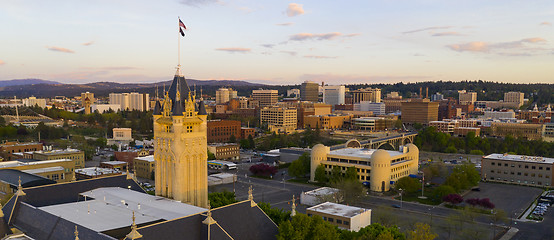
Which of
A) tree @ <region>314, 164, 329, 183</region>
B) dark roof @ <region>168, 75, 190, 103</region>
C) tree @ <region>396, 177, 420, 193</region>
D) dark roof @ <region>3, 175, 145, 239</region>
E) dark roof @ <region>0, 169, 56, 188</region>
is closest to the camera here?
dark roof @ <region>3, 175, 145, 239</region>

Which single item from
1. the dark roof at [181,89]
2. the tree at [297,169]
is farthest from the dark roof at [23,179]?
the tree at [297,169]

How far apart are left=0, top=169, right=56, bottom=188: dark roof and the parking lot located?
61672mm

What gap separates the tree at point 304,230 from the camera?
31.0m

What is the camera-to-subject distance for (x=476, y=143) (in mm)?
125312

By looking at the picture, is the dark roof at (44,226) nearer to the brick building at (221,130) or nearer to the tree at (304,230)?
the tree at (304,230)

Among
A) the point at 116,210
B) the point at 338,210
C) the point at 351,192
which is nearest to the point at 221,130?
the point at 351,192

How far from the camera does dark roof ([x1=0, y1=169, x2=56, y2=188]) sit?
48.9m

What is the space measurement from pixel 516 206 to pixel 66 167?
7631 cm

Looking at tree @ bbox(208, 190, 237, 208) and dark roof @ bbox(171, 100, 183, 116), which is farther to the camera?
tree @ bbox(208, 190, 237, 208)

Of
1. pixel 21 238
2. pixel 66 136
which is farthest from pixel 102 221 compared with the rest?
pixel 66 136

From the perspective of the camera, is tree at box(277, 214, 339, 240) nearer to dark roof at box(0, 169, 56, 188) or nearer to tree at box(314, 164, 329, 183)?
dark roof at box(0, 169, 56, 188)

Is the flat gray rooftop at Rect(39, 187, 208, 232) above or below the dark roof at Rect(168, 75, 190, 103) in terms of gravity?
below

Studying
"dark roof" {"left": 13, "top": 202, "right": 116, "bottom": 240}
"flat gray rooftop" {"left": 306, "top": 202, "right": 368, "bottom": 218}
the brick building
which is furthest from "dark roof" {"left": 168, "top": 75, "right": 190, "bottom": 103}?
the brick building

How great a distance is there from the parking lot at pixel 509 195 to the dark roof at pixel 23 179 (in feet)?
202
